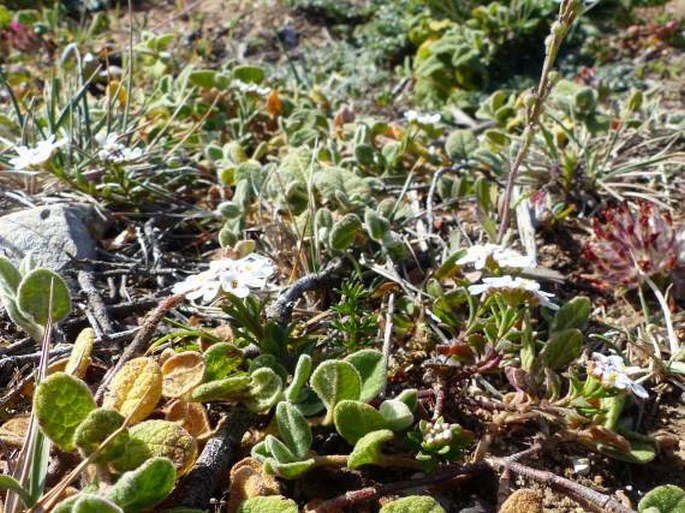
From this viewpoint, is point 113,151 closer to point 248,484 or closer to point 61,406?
point 61,406

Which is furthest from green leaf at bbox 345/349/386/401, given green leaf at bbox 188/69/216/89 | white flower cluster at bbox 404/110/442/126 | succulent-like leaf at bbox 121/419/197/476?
green leaf at bbox 188/69/216/89

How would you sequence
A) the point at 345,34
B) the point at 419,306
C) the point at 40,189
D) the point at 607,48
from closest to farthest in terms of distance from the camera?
1. the point at 419,306
2. the point at 40,189
3. the point at 607,48
4. the point at 345,34

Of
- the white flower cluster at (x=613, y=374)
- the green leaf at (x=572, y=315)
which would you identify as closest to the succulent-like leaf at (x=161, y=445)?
the white flower cluster at (x=613, y=374)

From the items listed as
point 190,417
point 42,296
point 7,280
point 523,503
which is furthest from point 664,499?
point 7,280

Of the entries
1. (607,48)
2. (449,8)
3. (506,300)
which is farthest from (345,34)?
(506,300)

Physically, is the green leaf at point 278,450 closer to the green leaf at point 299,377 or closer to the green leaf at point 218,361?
the green leaf at point 299,377

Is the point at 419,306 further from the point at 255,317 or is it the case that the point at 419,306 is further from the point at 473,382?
the point at 255,317
